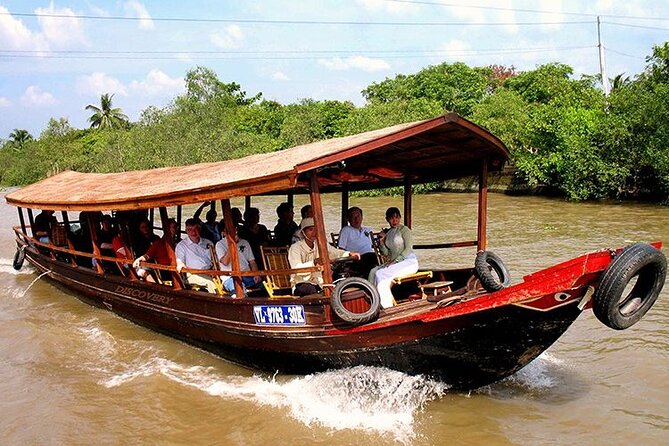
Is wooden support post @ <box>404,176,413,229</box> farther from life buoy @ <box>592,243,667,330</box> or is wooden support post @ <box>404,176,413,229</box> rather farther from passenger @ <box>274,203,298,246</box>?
life buoy @ <box>592,243,667,330</box>

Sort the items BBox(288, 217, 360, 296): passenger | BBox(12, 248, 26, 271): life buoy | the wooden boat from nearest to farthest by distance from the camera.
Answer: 1. the wooden boat
2. BBox(288, 217, 360, 296): passenger
3. BBox(12, 248, 26, 271): life buoy

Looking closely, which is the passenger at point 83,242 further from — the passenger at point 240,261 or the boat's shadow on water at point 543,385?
the boat's shadow on water at point 543,385

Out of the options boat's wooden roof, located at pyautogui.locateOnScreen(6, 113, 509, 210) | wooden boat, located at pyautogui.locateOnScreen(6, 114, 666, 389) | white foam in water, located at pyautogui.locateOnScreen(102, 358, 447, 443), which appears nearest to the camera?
wooden boat, located at pyautogui.locateOnScreen(6, 114, 666, 389)

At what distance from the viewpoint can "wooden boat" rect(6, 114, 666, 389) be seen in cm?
394

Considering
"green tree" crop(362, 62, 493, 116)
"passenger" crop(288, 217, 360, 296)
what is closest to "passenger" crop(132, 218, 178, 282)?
"passenger" crop(288, 217, 360, 296)

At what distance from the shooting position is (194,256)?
6.51m

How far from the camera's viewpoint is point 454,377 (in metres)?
4.87

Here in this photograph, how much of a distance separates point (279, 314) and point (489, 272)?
6.15 feet

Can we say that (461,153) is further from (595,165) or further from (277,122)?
(277,122)

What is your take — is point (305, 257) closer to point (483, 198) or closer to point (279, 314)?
point (279, 314)

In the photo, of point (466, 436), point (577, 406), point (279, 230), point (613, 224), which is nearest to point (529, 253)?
Result: point (613, 224)

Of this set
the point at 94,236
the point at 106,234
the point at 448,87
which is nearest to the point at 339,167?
the point at 94,236

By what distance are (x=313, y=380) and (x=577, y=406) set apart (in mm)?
2312

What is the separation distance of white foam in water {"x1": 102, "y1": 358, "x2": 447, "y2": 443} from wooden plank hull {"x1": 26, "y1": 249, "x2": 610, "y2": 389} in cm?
10
